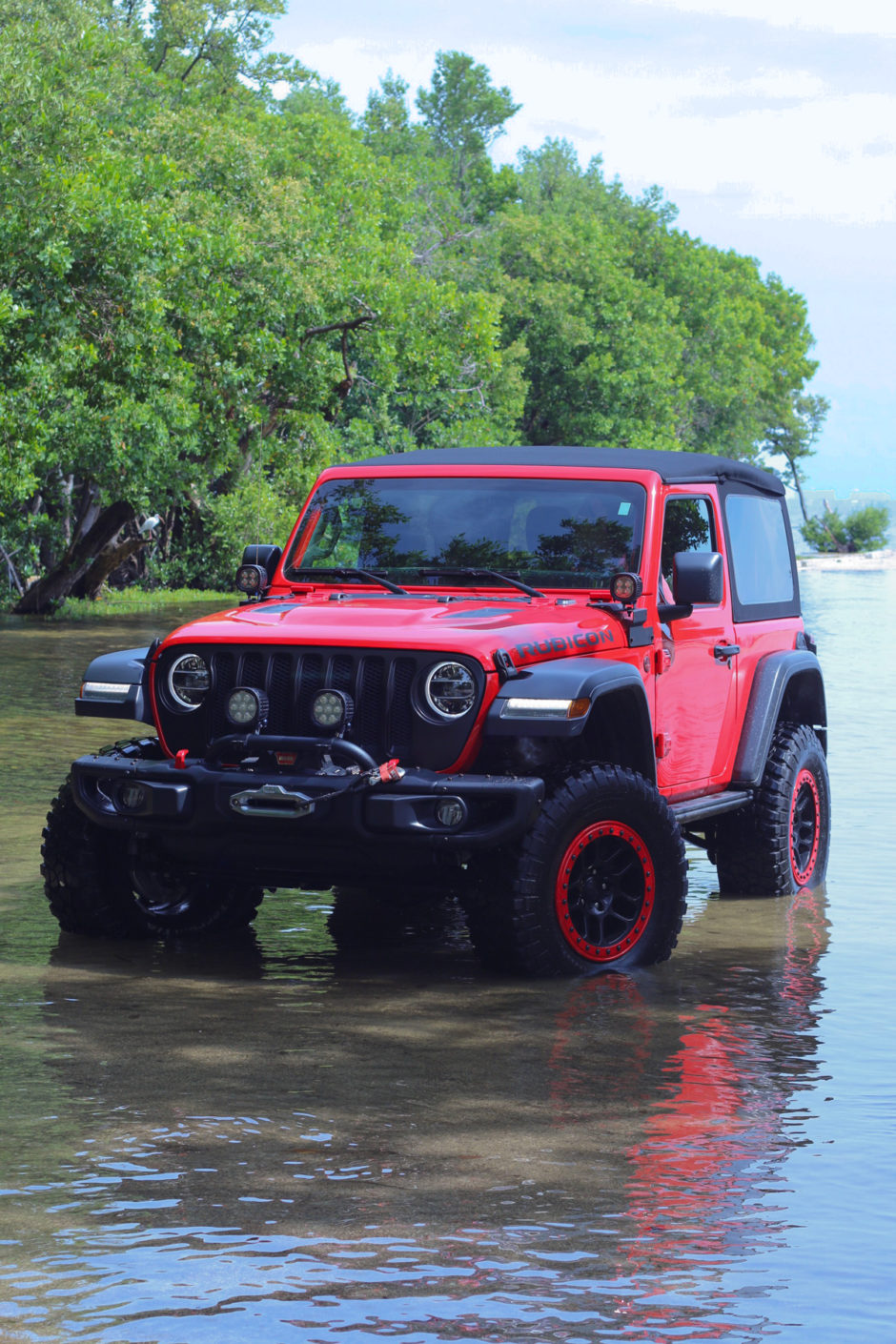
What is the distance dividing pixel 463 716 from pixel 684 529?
6.77 ft

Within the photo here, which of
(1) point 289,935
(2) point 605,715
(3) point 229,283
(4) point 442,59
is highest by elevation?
(4) point 442,59

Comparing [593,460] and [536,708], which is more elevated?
[593,460]

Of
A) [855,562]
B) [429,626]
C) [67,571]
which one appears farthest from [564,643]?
[855,562]

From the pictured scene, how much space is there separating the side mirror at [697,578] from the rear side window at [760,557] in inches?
46.2

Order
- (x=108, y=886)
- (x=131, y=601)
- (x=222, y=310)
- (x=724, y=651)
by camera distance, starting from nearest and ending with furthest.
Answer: (x=108, y=886), (x=724, y=651), (x=222, y=310), (x=131, y=601)

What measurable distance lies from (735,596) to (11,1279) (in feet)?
19.4

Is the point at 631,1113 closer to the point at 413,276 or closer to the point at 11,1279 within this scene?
the point at 11,1279

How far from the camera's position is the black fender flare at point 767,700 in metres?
9.22

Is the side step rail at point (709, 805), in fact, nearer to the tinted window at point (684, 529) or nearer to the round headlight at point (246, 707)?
the tinted window at point (684, 529)

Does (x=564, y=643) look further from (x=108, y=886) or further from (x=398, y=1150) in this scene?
(x=398, y=1150)

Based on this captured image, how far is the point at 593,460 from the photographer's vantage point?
8.77 meters

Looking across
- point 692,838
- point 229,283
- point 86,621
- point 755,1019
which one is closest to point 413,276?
point 229,283

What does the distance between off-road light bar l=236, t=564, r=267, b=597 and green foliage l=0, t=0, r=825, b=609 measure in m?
17.9

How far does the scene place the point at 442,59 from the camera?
10662cm
